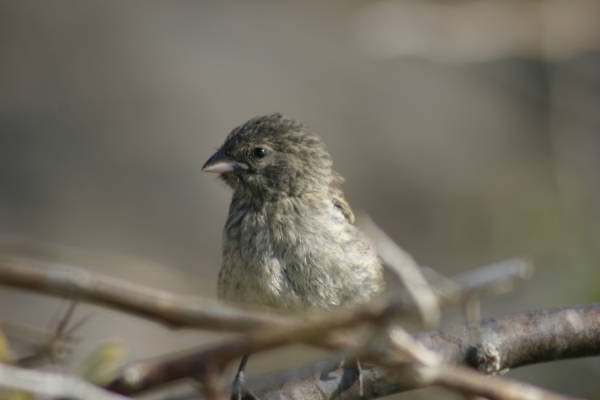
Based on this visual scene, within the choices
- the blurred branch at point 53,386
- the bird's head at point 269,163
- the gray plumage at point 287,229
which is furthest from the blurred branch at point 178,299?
the bird's head at point 269,163

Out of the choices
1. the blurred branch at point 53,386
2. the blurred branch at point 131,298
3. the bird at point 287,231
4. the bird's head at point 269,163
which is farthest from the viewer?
the bird's head at point 269,163

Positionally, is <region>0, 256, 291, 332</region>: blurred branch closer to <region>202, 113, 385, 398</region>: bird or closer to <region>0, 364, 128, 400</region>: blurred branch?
<region>0, 364, 128, 400</region>: blurred branch

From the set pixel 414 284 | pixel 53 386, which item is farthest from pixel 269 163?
pixel 414 284

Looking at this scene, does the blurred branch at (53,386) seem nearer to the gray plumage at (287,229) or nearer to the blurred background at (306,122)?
the gray plumage at (287,229)

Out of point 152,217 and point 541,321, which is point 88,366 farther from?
point 152,217

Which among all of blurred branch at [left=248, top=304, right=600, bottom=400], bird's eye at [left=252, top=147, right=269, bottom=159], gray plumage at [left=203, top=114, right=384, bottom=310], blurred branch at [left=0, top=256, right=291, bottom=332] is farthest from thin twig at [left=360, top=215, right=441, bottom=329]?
bird's eye at [left=252, top=147, right=269, bottom=159]

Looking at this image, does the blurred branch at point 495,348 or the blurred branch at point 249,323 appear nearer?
the blurred branch at point 249,323

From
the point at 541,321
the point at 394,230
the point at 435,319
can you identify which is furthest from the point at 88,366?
the point at 394,230

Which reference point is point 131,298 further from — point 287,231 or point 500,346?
point 287,231

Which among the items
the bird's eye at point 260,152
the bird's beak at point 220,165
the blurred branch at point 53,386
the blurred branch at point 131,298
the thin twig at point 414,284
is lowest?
the blurred branch at point 53,386
